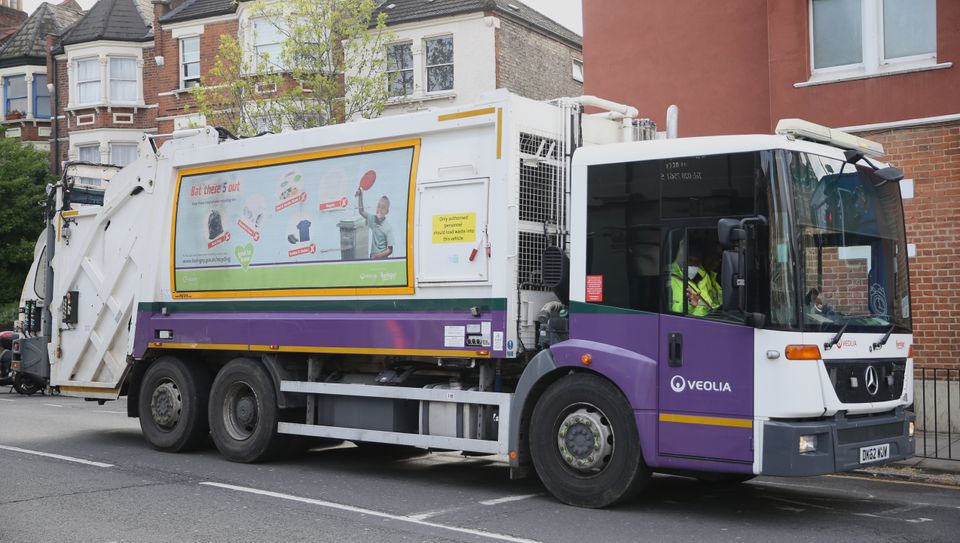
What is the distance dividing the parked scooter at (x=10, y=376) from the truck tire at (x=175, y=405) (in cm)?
864

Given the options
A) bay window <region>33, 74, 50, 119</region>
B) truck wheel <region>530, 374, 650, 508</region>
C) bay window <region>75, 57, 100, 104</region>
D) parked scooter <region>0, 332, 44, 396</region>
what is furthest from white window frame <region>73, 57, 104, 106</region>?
truck wheel <region>530, 374, 650, 508</region>

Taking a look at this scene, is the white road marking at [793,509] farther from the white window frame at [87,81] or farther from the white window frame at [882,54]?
the white window frame at [87,81]

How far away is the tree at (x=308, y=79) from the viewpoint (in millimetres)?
21406

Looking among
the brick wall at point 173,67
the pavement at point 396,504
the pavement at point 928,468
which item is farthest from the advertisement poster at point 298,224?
the brick wall at point 173,67

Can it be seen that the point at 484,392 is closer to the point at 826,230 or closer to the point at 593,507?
the point at 593,507

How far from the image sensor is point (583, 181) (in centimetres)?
840

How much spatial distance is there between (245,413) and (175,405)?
43.1 inches

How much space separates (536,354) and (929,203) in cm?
714

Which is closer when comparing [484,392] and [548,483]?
[548,483]

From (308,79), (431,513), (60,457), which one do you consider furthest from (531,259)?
(308,79)

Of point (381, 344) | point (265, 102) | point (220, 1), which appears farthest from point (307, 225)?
point (220, 1)

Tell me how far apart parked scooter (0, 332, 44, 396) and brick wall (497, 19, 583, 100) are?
12.6 m

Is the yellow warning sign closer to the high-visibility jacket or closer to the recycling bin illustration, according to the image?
the recycling bin illustration

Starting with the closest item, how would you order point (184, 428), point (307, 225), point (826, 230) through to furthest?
point (826, 230) → point (307, 225) → point (184, 428)
